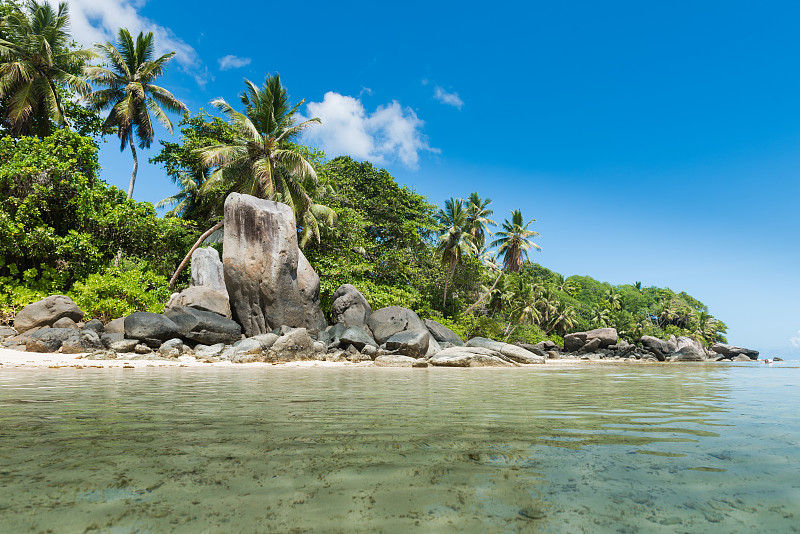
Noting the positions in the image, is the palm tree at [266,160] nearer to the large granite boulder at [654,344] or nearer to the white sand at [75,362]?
the white sand at [75,362]

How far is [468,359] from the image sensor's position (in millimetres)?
12266

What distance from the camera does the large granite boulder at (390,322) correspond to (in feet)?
54.9

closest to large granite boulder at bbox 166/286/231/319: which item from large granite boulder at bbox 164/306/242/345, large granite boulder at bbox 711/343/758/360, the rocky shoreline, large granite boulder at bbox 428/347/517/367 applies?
the rocky shoreline

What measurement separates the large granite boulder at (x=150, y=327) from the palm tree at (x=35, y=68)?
41.4 ft

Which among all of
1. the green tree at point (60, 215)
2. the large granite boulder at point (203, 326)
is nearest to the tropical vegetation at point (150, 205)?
the green tree at point (60, 215)

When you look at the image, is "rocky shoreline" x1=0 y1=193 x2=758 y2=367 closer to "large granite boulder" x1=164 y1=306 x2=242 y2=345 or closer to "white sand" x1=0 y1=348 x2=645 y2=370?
"large granite boulder" x1=164 y1=306 x2=242 y2=345

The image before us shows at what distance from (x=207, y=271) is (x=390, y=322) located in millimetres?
7576

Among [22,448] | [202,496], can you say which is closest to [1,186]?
[22,448]

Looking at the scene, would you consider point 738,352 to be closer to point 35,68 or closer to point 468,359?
point 468,359

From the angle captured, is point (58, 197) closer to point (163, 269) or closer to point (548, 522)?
point (163, 269)

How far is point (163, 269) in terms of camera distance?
20.6 meters

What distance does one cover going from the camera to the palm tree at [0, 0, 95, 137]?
59.3 ft

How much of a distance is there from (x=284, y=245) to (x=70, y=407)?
12589mm

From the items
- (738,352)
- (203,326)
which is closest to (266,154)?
(203,326)
